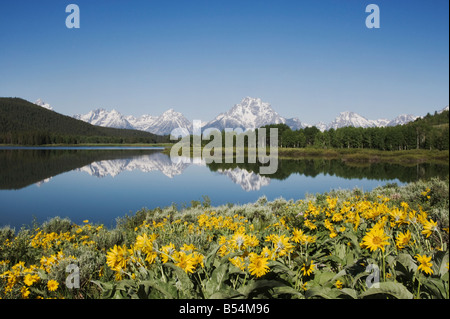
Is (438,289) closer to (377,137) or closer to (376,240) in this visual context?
(376,240)

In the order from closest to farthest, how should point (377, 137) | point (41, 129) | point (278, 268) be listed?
point (278, 268) → point (377, 137) → point (41, 129)

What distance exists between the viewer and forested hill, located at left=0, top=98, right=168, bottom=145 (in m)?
121

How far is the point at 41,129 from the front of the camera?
15188 centimetres

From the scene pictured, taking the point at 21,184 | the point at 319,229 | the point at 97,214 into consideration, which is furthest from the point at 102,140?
Answer: the point at 319,229

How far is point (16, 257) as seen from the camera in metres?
5.62

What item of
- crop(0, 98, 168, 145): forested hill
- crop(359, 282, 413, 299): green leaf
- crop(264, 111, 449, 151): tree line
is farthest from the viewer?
crop(0, 98, 168, 145): forested hill

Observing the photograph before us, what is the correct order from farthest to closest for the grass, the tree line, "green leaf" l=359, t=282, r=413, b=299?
the tree line < the grass < "green leaf" l=359, t=282, r=413, b=299

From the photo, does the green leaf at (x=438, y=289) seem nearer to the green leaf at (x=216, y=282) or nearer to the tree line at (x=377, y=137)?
the green leaf at (x=216, y=282)

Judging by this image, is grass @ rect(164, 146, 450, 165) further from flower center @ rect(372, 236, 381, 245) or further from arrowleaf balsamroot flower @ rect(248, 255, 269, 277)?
arrowleaf balsamroot flower @ rect(248, 255, 269, 277)

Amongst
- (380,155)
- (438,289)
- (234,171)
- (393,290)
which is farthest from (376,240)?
(380,155)

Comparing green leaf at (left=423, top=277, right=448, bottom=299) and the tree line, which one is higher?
the tree line

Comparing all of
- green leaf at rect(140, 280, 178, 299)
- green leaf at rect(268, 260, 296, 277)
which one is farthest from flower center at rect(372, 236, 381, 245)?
green leaf at rect(140, 280, 178, 299)

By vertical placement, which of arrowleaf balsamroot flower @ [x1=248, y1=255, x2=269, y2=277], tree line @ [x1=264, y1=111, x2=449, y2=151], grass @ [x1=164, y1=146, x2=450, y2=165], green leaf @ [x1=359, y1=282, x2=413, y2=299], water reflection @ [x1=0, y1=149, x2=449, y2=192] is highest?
A: tree line @ [x1=264, y1=111, x2=449, y2=151]

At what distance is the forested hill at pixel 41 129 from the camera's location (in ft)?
397
